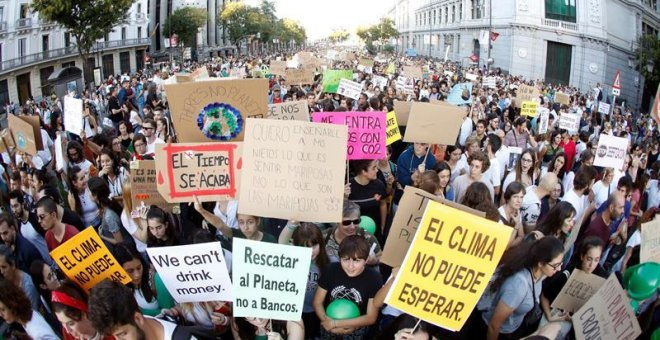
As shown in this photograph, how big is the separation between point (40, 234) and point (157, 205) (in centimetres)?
121

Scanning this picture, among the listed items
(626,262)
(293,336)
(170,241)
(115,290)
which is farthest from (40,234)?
(626,262)

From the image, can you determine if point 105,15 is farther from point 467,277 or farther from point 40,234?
point 467,277

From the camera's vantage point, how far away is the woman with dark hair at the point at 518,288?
3.72 metres

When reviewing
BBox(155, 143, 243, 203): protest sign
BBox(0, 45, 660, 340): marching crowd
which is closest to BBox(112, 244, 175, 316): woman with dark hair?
BBox(0, 45, 660, 340): marching crowd

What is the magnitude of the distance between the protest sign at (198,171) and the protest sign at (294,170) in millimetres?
511

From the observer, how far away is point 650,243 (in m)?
4.19

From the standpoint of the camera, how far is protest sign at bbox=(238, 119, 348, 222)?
4449 millimetres

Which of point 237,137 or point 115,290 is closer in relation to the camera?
point 115,290

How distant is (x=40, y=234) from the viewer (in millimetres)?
5371

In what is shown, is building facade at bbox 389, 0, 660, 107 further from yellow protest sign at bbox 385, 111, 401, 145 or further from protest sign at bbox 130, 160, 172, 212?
protest sign at bbox 130, 160, 172, 212

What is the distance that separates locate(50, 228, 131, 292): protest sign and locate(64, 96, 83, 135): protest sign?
16.2 feet

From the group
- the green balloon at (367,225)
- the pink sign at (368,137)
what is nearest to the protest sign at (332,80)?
the pink sign at (368,137)

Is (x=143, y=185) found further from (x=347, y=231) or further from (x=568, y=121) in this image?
(x=568, y=121)

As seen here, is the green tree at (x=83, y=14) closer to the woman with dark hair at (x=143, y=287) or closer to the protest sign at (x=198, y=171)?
the protest sign at (x=198, y=171)
